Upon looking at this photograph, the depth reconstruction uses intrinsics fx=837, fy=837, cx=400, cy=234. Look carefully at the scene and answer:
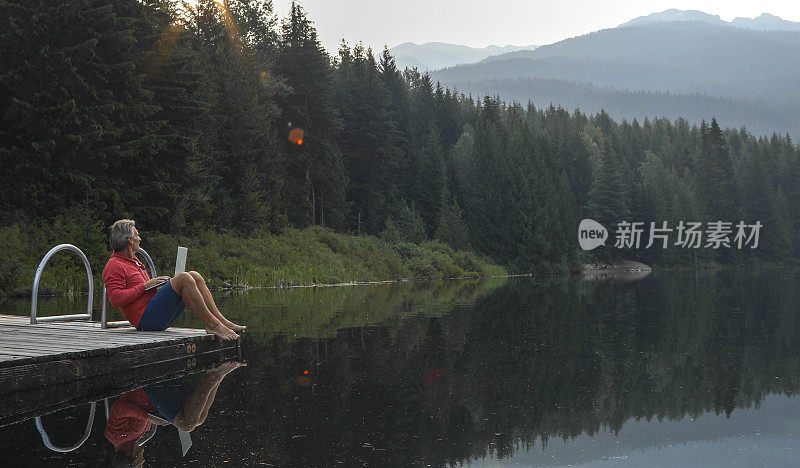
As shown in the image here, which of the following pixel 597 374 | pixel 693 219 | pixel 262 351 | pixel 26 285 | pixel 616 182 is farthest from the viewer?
pixel 693 219

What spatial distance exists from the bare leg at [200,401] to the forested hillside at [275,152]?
19.1 metres

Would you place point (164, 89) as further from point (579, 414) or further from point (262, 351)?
point (579, 414)

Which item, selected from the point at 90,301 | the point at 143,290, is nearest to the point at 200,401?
the point at 143,290

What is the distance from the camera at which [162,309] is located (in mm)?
9992

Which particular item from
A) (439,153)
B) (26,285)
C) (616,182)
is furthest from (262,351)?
(616,182)

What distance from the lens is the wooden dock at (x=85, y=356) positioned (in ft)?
24.1

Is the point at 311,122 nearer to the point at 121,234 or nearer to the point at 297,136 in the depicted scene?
the point at 297,136

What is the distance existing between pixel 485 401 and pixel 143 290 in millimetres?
4415

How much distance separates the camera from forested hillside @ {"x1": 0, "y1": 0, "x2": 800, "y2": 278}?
27.0 m

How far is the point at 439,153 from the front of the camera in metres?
70.9

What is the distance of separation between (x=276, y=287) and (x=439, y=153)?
41099 millimetres

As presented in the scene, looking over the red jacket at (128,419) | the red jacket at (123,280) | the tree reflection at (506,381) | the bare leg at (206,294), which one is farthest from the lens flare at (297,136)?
the red jacket at (128,419)

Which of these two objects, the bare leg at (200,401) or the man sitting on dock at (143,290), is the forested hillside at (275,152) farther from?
the bare leg at (200,401)

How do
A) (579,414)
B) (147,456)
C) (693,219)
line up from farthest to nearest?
(693,219)
(579,414)
(147,456)
